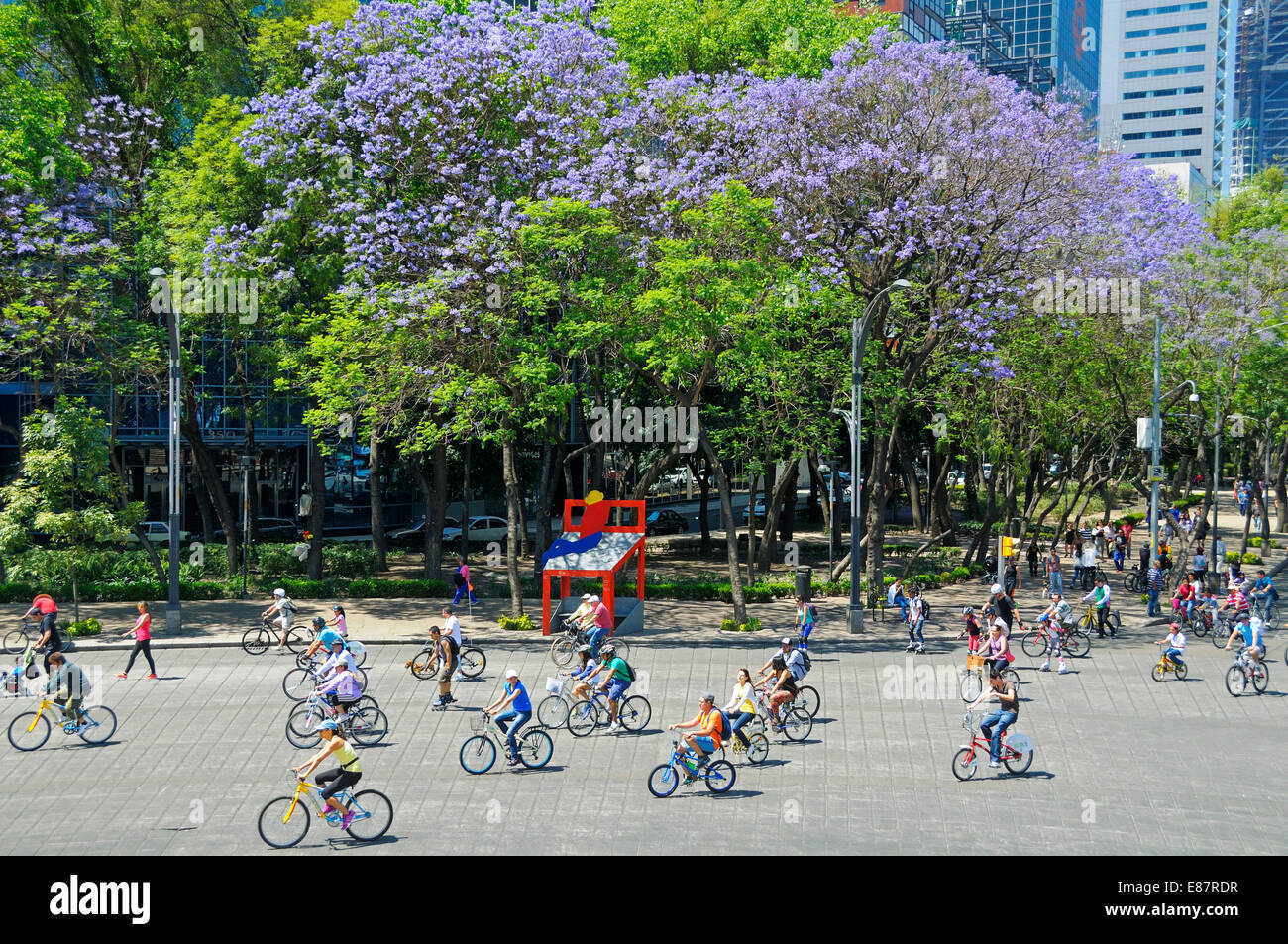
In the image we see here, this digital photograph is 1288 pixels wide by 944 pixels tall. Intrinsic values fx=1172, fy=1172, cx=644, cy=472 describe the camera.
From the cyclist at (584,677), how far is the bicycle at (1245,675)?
39.9 ft

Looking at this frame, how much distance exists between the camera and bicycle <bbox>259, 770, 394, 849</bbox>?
13.5m

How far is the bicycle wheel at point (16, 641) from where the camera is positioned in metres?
25.7

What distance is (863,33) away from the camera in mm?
38500

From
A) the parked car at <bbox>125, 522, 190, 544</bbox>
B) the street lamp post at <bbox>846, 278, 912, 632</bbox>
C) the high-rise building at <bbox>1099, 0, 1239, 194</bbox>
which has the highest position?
the high-rise building at <bbox>1099, 0, 1239, 194</bbox>

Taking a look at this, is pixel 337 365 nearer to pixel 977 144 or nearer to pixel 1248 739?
pixel 977 144

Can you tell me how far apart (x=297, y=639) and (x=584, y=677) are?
10.0 metres

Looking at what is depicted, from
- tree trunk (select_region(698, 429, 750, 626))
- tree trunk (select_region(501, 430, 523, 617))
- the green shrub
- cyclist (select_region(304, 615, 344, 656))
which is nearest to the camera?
cyclist (select_region(304, 615, 344, 656))

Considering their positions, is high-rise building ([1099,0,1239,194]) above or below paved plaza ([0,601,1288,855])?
above

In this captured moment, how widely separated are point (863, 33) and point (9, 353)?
2797 cm

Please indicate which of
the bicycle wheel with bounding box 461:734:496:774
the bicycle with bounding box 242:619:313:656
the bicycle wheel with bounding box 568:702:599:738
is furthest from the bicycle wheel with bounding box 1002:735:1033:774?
the bicycle with bounding box 242:619:313:656

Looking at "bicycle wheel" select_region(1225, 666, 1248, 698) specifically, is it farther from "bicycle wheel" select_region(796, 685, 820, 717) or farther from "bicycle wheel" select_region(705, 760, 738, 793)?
"bicycle wheel" select_region(705, 760, 738, 793)

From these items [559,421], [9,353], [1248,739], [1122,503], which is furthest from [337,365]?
[1122,503]

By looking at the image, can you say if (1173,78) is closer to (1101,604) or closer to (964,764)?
(1101,604)

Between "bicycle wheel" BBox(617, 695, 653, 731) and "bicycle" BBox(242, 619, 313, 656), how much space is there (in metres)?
9.27
